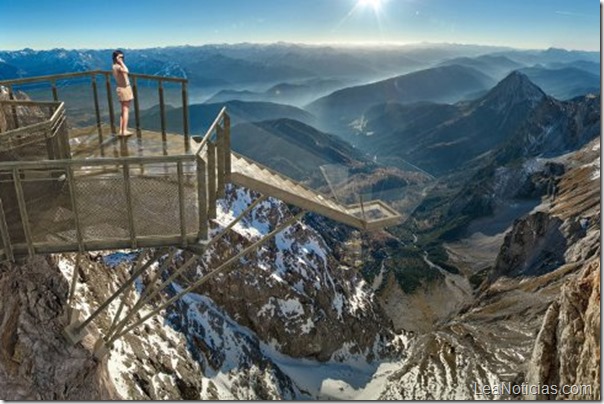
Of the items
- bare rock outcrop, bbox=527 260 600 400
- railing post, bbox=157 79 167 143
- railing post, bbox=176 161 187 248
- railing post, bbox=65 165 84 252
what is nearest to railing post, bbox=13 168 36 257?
railing post, bbox=65 165 84 252

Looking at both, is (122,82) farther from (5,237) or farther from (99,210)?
(5,237)

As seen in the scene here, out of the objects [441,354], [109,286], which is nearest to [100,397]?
[109,286]

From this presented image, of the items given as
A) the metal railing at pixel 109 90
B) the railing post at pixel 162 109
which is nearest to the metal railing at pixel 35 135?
the metal railing at pixel 109 90

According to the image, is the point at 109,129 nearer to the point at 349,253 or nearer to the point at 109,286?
the point at 109,286

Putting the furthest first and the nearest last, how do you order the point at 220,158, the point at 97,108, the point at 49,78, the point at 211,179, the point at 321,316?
the point at 321,316 < the point at 97,108 < the point at 49,78 < the point at 220,158 < the point at 211,179

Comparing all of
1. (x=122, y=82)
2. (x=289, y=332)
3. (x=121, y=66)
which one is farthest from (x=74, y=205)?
(x=289, y=332)

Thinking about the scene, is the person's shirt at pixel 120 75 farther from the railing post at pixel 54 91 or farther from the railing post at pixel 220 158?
the railing post at pixel 220 158
